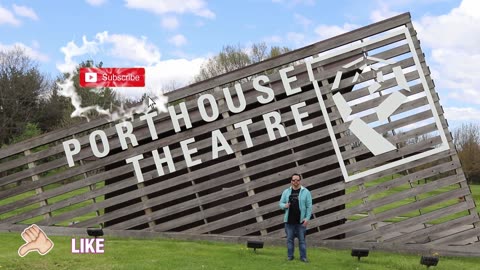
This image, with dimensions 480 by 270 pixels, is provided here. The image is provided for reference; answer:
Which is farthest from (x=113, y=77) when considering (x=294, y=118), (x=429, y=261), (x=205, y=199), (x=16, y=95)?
(x=16, y=95)

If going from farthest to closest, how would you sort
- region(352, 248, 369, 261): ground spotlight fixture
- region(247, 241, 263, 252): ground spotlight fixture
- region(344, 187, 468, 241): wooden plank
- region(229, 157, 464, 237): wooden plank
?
1. region(229, 157, 464, 237): wooden plank
2. region(344, 187, 468, 241): wooden plank
3. region(247, 241, 263, 252): ground spotlight fixture
4. region(352, 248, 369, 261): ground spotlight fixture

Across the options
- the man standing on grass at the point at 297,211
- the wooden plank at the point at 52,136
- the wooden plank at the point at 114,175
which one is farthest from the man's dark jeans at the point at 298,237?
the wooden plank at the point at 52,136

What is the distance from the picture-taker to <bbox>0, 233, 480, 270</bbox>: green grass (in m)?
7.61

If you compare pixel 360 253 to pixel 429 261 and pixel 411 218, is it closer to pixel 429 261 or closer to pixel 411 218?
pixel 429 261

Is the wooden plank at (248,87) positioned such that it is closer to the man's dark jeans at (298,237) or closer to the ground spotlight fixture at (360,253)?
the man's dark jeans at (298,237)

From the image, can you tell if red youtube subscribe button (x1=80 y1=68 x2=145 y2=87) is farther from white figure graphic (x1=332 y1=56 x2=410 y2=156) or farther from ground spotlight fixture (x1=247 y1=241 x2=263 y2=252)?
white figure graphic (x1=332 y1=56 x2=410 y2=156)

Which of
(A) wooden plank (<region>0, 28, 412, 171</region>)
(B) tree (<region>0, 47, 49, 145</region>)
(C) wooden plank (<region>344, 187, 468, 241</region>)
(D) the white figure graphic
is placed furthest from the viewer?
(B) tree (<region>0, 47, 49, 145</region>)

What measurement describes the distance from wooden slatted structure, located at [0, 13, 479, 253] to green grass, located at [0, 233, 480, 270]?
0.73 metres

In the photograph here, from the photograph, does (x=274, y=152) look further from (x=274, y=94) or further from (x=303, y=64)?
(x=303, y=64)

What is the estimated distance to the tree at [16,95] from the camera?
123 feet

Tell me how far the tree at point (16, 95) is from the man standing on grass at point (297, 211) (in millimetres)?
34288

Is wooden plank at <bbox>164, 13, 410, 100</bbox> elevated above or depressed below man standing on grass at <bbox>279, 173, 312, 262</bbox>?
above

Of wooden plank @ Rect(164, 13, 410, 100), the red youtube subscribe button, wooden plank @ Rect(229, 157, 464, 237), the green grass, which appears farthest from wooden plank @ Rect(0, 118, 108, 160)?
wooden plank @ Rect(229, 157, 464, 237)

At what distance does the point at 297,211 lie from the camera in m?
8.45
